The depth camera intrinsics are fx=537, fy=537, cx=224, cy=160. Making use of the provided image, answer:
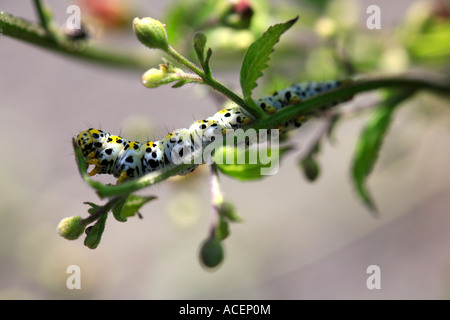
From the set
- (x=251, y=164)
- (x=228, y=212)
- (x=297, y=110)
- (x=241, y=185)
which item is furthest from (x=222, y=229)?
(x=241, y=185)

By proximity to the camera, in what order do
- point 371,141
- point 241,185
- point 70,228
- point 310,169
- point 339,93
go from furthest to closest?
1. point 241,185
2. point 371,141
3. point 310,169
4. point 339,93
5. point 70,228

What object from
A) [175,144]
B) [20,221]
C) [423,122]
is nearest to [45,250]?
[20,221]

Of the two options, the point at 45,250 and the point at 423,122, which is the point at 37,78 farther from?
the point at 423,122

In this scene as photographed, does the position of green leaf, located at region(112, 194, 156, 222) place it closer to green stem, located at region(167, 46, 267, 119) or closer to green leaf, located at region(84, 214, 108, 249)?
green leaf, located at region(84, 214, 108, 249)

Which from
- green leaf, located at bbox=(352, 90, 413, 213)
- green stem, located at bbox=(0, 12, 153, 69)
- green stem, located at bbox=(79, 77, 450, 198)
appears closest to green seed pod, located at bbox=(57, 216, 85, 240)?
green stem, located at bbox=(79, 77, 450, 198)

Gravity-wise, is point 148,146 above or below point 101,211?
above

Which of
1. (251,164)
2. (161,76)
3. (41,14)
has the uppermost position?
(41,14)

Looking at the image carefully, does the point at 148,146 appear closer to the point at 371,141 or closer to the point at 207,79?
the point at 207,79
